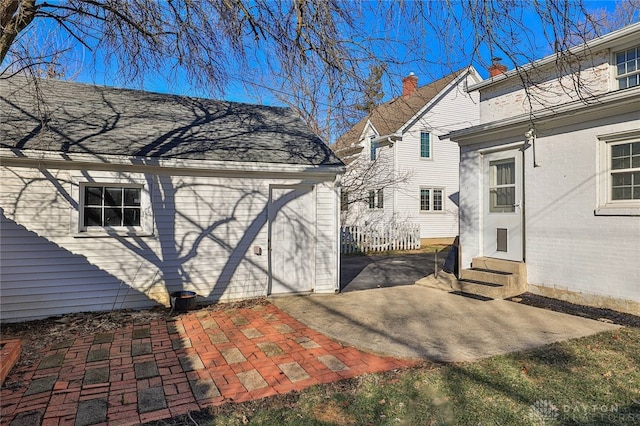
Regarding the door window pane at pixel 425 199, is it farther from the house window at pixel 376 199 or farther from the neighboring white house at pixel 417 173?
the house window at pixel 376 199

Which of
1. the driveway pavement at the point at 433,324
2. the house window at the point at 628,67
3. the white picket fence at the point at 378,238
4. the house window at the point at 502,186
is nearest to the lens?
the driveway pavement at the point at 433,324

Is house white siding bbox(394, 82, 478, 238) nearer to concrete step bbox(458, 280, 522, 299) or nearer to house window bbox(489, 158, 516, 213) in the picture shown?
house window bbox(489, 158, 516, 213)

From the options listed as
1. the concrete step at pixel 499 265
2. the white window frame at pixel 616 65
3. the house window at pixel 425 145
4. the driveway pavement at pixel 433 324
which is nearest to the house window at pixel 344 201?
the house window at pixel 425 145

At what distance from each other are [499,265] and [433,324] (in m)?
3.18

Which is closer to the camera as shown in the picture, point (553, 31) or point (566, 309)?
point (553, 31)

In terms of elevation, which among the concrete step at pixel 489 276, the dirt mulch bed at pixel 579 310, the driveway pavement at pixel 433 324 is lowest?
the driveway pavement at pixel 433 324

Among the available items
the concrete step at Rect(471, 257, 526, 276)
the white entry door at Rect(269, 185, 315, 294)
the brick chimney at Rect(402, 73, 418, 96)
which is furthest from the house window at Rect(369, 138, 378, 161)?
the white entry door at Rect(269, 185, 315, 294)

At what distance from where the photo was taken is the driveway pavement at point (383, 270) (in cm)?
907

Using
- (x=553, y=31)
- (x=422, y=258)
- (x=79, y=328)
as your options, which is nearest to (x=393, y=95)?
(x=553, y=31)

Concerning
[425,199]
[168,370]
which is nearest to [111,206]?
[168,370]

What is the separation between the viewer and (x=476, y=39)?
4.16 metres

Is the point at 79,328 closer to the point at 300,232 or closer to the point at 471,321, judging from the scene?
the point at 300,232

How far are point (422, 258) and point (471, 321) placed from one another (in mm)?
8292

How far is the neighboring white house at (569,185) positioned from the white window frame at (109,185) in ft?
20.0
